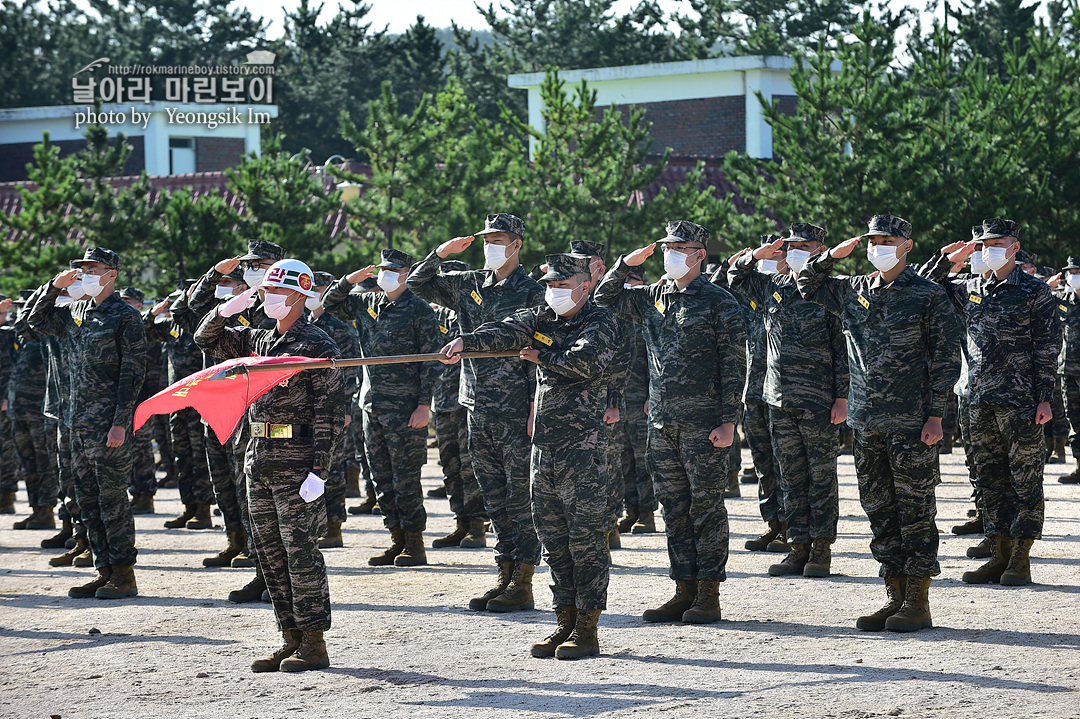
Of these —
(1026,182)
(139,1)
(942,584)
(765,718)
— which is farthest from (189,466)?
(139,1)

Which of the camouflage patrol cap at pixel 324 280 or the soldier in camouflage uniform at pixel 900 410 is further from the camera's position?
the camouflage patrol cap at pixel 324 280

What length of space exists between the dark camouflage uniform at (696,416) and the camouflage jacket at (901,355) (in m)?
0.76

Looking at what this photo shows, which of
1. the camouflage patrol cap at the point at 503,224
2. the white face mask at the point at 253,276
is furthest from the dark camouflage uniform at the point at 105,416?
the camouflage patrol cap at the point at 503,224

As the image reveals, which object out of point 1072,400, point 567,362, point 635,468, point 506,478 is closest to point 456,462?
point 635,468

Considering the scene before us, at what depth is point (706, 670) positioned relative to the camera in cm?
720

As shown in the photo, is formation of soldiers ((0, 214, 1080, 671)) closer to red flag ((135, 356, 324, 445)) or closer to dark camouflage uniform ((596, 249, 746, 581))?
dark camouflage uniform ((596, 249, 746, 581))

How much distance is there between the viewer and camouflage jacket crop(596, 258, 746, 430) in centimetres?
841

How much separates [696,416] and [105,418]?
4472 millimetres

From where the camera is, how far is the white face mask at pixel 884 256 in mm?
8336

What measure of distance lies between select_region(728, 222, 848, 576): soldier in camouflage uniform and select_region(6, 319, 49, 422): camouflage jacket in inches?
320

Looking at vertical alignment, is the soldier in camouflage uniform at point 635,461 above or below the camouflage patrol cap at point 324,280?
below

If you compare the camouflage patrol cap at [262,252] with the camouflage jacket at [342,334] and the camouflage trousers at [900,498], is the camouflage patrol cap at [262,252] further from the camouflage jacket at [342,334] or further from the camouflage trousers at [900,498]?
the camouflage trousers at [900,498]

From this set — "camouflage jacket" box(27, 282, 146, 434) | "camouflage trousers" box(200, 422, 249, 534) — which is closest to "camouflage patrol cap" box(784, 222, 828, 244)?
"camouflage trousers" box(200, 422, 249, 534)

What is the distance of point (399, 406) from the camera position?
36.2 feet
